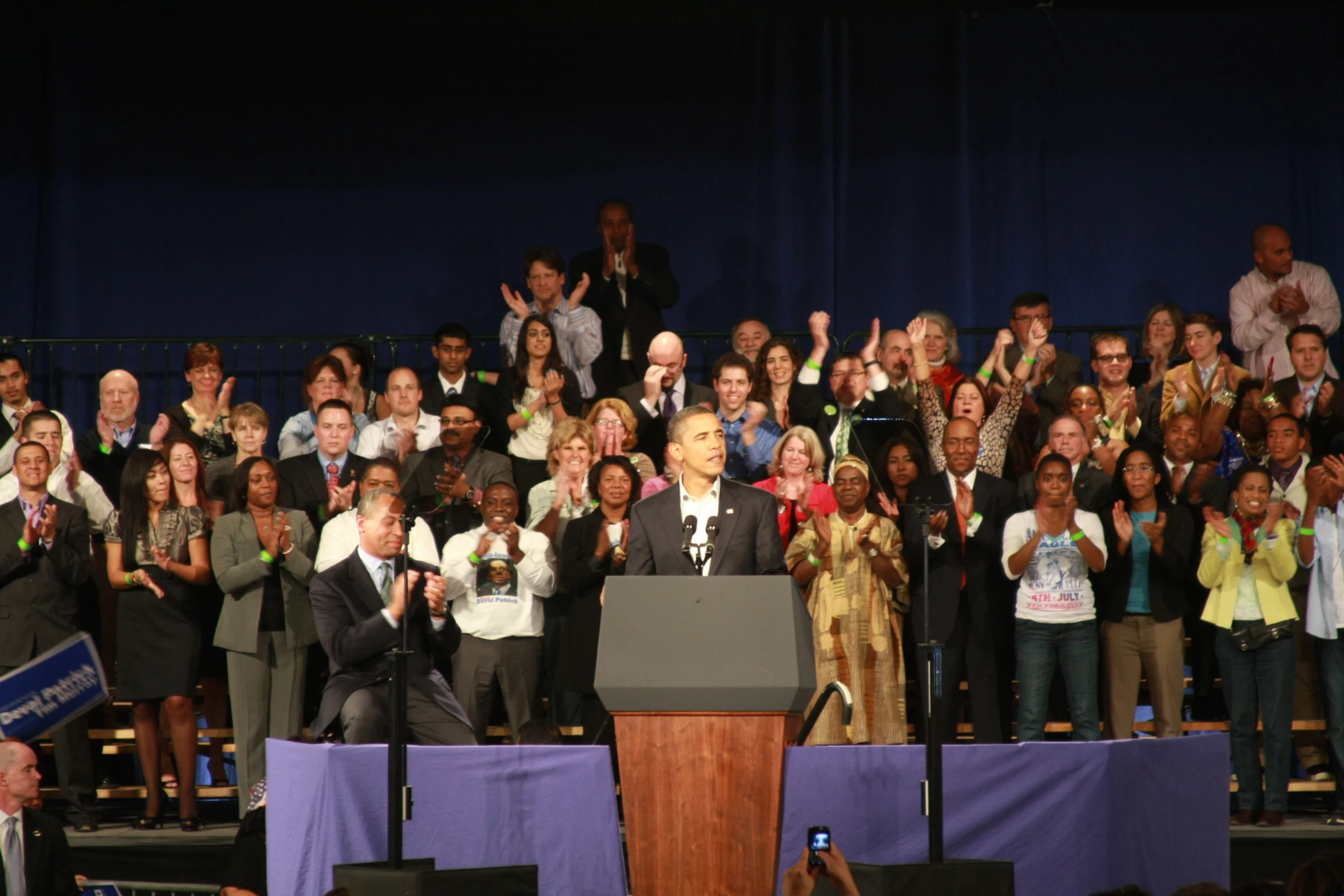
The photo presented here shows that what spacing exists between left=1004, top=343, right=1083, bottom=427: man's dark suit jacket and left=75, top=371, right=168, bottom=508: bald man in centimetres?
439

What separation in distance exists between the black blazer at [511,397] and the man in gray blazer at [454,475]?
1.05 feet

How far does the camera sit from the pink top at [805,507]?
6992mm

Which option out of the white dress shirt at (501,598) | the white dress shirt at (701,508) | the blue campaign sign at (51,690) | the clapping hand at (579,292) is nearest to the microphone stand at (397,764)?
the white dress shirt at (701,508)

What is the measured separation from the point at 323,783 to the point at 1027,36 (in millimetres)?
7743

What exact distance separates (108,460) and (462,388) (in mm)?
1826

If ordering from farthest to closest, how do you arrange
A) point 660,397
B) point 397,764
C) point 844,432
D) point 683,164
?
point 683,164 → point 660,397 → point 844,432 → point 397,764

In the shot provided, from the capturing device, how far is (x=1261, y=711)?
22.2 ft

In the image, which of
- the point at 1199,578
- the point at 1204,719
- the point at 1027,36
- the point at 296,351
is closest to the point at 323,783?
the point at 1199,578

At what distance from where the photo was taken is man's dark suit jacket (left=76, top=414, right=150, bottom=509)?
320 inches

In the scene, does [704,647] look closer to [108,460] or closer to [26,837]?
[26,837]

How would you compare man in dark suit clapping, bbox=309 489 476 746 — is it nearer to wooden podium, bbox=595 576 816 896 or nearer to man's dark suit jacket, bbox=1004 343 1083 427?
wooden podium, bbox=595 576 816 896

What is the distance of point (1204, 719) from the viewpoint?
24.5 ft

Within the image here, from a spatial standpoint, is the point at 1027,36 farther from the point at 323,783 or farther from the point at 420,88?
the point at 323,783

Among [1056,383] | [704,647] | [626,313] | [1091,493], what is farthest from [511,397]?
[704,647]
